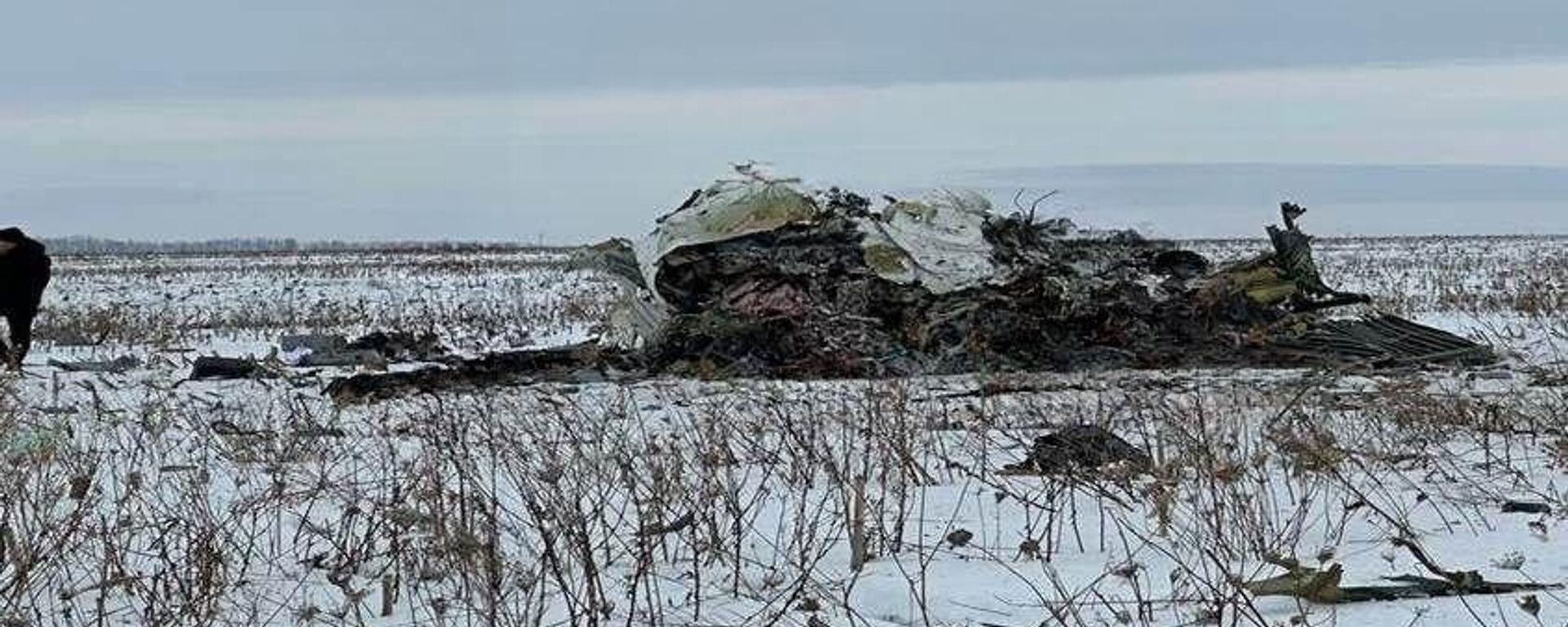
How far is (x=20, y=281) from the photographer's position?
13.2 meters

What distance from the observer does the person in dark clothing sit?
1316cm

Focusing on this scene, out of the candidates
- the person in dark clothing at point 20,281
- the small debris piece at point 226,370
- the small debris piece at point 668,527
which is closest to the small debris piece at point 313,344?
the small debris piece at point 226,370

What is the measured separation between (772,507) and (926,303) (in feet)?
22.3

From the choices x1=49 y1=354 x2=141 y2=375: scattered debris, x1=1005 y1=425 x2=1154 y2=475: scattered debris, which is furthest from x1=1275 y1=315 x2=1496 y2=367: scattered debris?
x1=49 y1=354 x2=141 y2=375: scattered debris

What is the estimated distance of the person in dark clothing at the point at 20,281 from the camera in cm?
Answer: 1316

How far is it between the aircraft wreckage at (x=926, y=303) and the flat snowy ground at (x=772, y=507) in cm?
164

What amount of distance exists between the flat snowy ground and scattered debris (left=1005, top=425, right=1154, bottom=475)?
9 centimetres

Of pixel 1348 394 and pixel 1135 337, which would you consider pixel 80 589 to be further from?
pixel 1135 337

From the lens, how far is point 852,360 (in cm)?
1232

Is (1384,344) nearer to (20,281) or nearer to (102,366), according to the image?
(102,366)

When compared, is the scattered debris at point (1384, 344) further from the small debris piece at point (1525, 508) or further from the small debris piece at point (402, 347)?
the small debris piece at point (402, 347)

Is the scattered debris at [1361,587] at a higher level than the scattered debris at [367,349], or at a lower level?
higher

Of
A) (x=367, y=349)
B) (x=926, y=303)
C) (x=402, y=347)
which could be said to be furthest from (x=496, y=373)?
(x=926, y=303)

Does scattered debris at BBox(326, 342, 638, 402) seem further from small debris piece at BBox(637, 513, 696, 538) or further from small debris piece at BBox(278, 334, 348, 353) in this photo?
small debris piece at BBox(637, 513, 696, 538)
